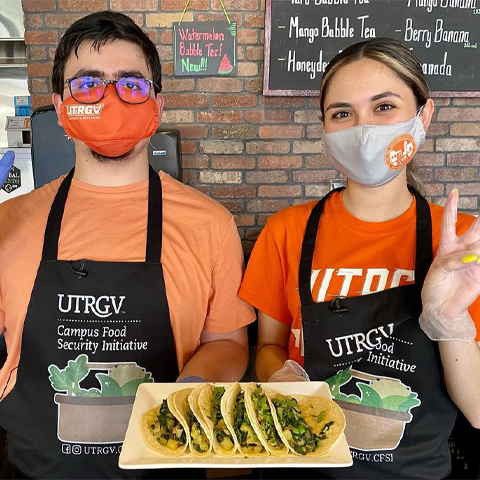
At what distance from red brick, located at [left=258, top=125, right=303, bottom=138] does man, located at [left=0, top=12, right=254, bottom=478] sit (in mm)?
1665

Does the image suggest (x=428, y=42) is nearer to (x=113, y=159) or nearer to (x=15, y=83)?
(x=113, y=159)

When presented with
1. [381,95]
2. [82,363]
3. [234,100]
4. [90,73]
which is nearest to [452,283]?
[381,95]

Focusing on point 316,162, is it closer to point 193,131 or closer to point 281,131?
point 281,131

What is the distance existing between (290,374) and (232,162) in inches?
83.5

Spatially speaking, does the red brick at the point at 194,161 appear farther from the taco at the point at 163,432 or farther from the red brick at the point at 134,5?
the taco at the point at 163,432

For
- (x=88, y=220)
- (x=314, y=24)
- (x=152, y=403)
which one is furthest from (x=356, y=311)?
(x=314, y=24)

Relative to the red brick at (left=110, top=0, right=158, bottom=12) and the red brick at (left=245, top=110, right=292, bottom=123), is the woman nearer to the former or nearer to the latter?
the red brick at (left=245, top=110, right=292, bottom=123)

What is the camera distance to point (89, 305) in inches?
53.4

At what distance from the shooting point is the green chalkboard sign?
3025 millimetres

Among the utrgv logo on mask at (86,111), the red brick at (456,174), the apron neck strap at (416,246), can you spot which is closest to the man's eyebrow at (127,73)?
the utrgv logo on mask at (86,111)

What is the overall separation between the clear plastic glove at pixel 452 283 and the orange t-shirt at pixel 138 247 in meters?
0.59

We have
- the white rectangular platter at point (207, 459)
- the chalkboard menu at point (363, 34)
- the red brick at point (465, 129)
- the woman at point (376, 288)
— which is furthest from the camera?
the red brick at point (465, 129)

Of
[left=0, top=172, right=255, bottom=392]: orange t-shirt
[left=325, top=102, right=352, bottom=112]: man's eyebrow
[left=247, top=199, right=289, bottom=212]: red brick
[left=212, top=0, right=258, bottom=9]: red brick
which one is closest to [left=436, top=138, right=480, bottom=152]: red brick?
[left=247, top=199, right=289, bottom=212]: red brick

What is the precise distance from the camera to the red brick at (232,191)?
10.8 feet
